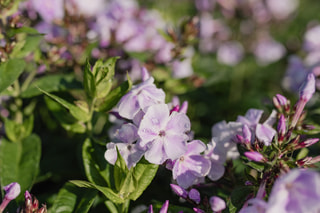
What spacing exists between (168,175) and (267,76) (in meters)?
2.14

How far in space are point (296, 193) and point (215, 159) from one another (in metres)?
0.61

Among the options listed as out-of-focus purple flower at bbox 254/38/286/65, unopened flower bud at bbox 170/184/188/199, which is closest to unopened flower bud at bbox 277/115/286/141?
unopened flower bud at bbox 170/184/188/199

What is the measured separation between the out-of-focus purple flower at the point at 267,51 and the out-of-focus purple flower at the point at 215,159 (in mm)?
2833

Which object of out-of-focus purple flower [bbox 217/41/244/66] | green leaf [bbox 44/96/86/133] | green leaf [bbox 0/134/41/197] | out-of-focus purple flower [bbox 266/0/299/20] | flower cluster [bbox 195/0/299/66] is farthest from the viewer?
out-of-focus purple flower [bbox 266/0/299/20]

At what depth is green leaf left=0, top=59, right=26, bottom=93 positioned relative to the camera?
1.63 m

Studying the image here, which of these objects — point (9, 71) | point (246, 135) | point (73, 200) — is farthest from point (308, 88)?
point (9, 71)

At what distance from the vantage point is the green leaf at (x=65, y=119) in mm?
1827

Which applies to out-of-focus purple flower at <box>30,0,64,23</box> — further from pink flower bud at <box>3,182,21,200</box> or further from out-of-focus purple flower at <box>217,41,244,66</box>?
out-of-focus purple flower at <box>217,41,244,66</box>

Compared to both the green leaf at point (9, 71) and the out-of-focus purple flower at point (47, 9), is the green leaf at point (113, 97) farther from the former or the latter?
the out-of-focus purple flower at point (47, 9)

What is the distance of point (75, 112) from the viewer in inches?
64.4

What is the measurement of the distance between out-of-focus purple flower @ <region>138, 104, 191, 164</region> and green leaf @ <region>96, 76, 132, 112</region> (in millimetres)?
278

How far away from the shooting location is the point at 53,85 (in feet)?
6.20

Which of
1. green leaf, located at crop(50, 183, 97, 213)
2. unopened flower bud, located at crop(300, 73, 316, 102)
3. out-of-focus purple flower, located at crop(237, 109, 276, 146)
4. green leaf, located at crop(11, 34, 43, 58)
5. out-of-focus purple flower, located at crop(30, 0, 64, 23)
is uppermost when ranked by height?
out-of-focus purple flower, located at crop(30, 0, 64, 23)


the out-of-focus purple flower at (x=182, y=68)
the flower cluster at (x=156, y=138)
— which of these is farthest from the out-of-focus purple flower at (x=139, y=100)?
the out-of-focus purple flower at (x=182, y=68)
